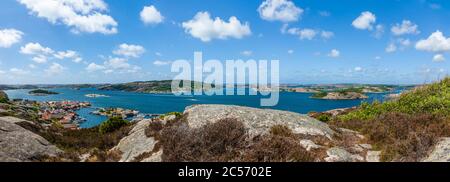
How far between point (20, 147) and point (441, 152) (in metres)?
16.3

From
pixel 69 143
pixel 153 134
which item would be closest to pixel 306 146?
pixel 153 134

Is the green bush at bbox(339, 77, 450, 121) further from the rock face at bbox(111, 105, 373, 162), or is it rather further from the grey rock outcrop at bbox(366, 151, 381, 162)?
the grey rock outcrop at bbox(366, 151, 381, 162)

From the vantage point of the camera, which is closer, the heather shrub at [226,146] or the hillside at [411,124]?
the heather shrub at [226,146]

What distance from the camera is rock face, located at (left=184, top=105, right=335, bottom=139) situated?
40.9 feet

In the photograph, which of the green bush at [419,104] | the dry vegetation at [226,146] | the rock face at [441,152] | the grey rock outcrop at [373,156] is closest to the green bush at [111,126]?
the dry vegetation at [226,146]

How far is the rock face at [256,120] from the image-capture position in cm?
1245

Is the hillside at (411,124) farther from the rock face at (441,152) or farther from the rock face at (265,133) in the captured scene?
the rock face at (265,133)

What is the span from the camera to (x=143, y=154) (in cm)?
1077

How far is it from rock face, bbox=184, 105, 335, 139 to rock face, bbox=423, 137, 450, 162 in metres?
3.79

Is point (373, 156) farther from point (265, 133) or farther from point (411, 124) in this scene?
point (411, 124)

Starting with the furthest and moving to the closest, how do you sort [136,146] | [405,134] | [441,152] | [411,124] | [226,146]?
[411,124]
[136,146]
[405,134]
[226,146]
[441,152]

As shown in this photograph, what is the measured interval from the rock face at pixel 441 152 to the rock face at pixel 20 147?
570 inches

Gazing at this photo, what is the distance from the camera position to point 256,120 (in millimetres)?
12961

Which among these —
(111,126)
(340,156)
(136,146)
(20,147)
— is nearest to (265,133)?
(340,156)
